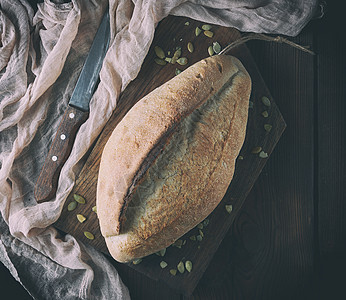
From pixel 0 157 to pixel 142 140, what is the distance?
0.61 metres

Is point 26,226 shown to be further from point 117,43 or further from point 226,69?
point 226,69

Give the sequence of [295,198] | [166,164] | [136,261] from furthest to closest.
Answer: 1. [295,198]
2. [136,261]
3. [166,164]

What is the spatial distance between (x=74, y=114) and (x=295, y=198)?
0.89 m

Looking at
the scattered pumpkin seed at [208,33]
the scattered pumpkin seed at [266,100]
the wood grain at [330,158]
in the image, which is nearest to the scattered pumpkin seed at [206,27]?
the scattered pumpkin seed at [208,33]

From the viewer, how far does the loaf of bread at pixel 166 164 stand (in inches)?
41.8

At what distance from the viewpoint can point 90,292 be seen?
1324mm

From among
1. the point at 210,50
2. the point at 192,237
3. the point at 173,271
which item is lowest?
the point at 173,271

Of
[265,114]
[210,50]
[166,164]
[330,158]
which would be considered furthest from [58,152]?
[330,158]

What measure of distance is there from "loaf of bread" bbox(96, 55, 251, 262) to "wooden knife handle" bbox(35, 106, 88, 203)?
0.67ft

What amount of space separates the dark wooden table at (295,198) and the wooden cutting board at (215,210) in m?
0.10

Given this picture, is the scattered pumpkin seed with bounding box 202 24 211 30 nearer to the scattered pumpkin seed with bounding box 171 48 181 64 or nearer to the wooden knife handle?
the scattered pumpkin seed with bounding box 171 48 181 64

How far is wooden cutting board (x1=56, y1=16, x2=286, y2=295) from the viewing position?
1.28m

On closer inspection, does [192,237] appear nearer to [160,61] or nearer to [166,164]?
[166,164]

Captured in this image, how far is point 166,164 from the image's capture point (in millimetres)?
1089
